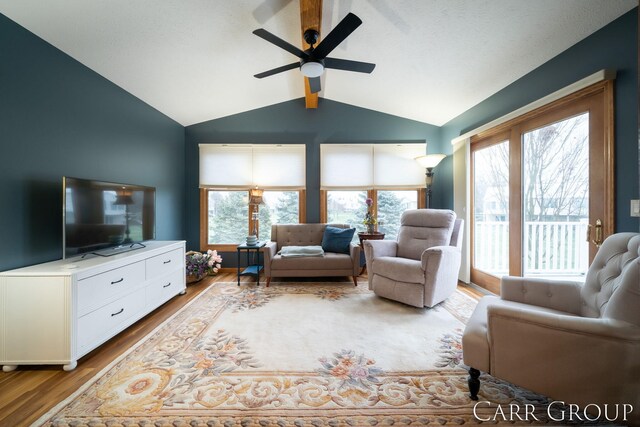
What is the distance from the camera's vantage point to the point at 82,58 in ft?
7.48

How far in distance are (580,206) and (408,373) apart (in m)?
2.17

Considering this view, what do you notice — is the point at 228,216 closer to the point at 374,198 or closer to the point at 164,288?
the point at 164,288

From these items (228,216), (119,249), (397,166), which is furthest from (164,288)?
(397,166)

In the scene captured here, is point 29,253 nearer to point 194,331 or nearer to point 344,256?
point 194,331

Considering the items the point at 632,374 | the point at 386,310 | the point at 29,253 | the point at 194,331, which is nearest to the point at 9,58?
the point at 29,253

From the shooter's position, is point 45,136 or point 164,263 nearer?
point 45,136

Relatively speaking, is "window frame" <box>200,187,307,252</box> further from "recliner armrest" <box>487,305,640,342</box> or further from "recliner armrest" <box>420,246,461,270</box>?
"recliner armrest" <box>487,305,640,342</box>

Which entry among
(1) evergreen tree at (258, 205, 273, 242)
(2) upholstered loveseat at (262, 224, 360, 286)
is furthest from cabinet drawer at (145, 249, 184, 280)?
(1) evergreen tree at (258, 205, 273, 242)

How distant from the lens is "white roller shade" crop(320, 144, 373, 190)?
4.22 m

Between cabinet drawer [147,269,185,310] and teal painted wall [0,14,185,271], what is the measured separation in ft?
2.69

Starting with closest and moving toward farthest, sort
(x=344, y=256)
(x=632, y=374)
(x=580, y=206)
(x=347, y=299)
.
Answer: (x=632, y=374), (x=580, y=206), (x=347, y=299), (x=344, y=256)

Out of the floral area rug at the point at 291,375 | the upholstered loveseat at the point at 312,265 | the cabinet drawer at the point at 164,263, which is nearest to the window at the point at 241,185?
the upholstered loveseat at the point at 312,265

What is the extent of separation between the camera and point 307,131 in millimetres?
4203

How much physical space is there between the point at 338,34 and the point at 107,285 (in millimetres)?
2712
